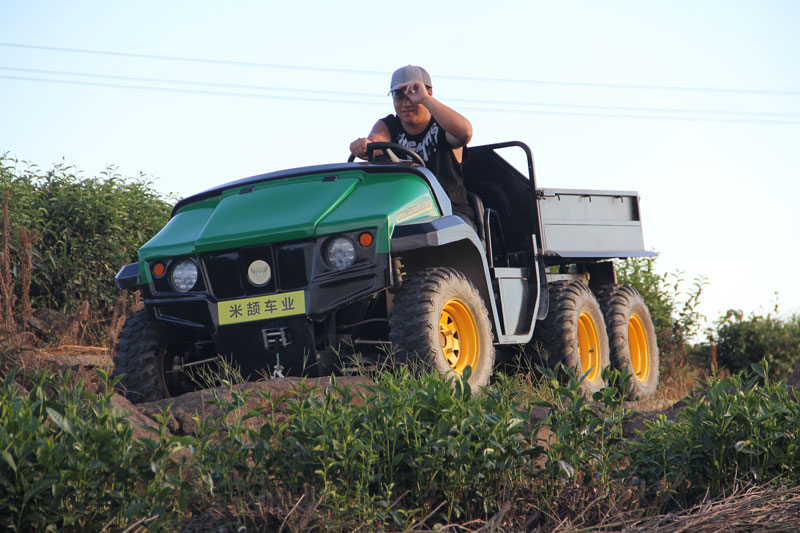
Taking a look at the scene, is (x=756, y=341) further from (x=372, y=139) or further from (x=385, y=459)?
(x=385, y=459)

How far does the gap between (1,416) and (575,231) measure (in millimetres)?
5530

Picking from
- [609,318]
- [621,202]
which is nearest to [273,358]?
[609,318]

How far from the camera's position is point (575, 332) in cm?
710

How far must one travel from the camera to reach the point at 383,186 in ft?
18.3

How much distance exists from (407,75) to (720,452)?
384cm

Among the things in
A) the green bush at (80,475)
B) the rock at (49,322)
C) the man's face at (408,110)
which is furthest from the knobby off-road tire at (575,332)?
the rock at (49,322)

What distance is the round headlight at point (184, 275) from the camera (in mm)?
5543

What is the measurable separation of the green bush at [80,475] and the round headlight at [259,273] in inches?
94.7

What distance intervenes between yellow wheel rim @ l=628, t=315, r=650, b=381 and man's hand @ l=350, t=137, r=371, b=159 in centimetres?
380

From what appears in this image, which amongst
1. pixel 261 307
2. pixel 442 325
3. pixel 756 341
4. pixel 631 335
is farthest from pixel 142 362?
pixel 756 341

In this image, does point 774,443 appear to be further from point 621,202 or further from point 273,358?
point 621,202

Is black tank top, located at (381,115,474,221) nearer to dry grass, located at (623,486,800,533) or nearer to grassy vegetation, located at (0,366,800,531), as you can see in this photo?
grassy vegetation, located at (0,366,800,531)

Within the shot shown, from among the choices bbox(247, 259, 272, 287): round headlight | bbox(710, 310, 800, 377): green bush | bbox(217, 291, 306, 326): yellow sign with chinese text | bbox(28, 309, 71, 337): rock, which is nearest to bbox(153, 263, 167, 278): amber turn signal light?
bbox(217, 291, 306, 326): yellow sign with chinese text

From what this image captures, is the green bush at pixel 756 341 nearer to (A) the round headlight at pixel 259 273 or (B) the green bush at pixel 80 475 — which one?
(A) the round headlight at pixel 259 273
